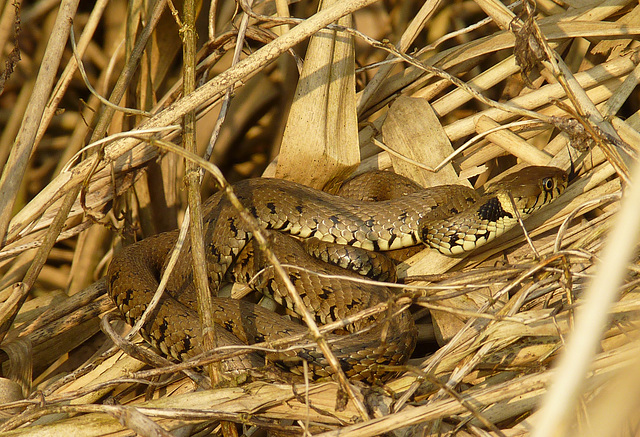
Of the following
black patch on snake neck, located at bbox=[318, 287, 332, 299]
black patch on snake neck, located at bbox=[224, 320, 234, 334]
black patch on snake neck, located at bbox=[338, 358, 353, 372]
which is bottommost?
black patch on snake neck, located at bbox=[338, 358, 353, 372]

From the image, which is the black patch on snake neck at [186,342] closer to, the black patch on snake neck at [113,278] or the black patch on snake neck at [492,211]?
the black patch on snake neck at [113,278]

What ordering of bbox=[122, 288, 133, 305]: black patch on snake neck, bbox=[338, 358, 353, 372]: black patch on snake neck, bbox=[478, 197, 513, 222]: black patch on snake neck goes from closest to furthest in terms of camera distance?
1. bbox=[338, 358, 353, 372]: black patch on snake neck
2. bbox=[122, 288, 133, 305]: black patch on snake neck
3. bbox=[478, 197, 513, 222]: black patch on snake neck

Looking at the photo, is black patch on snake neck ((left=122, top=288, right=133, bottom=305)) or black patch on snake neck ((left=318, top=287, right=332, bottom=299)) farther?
black patch on snake neck ((left=318, top=287, right=332, bottom=299))

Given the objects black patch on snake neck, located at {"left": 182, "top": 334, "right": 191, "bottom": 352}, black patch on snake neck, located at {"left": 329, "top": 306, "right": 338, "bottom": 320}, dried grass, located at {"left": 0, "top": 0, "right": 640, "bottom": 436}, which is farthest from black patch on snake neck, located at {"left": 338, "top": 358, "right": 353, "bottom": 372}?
black patch on snake neck, located at {"left": 182, "top": 334, "right": 191, "bottom": 352}

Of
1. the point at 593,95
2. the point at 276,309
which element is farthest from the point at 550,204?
the point at 276,309

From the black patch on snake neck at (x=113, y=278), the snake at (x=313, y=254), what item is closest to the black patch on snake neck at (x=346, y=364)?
the snake at (x=313, y=254)

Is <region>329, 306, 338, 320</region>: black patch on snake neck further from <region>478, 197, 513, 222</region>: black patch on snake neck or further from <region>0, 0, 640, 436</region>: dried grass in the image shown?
<region>478, 197, 513, 222</region>: black patch on snake neck

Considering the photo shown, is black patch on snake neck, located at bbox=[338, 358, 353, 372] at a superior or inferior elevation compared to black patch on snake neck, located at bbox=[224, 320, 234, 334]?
inferior

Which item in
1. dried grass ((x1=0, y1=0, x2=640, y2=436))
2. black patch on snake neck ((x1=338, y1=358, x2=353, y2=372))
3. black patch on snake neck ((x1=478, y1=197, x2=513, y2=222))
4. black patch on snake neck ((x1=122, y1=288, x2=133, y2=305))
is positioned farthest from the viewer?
black patch on snake neck ((x1=478, y1=197, x2=513, y2=222))
